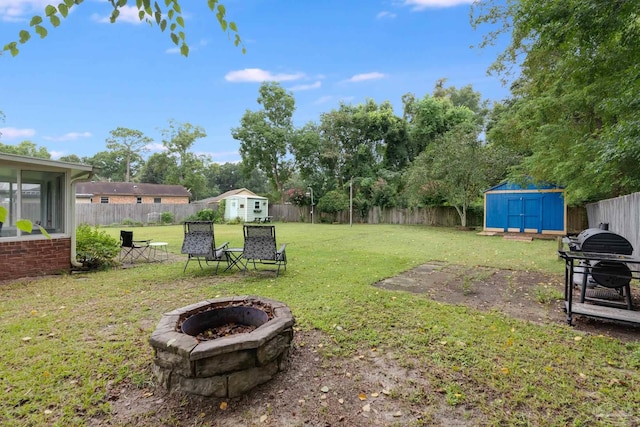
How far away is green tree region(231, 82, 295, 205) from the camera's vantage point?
95.2 ft

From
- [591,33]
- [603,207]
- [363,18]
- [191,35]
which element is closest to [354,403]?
[191,35]

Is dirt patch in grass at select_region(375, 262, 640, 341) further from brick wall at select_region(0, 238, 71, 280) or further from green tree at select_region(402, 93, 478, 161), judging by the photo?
green tree at select_region(402, 93, 478, 161)

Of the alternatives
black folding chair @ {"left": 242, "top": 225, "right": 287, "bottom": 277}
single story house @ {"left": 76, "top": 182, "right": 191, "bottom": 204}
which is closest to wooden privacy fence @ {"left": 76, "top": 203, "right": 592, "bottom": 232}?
single story house @ {"left": 76, "top": 182, "right": 191, "bottom": 204}

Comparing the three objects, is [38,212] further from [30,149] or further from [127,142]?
[30,149]

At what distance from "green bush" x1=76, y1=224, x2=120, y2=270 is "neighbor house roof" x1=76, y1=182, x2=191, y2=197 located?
83.0ft

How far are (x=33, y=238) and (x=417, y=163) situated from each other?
18.0 m

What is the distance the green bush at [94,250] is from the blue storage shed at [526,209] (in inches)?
606

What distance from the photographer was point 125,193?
2906 cm

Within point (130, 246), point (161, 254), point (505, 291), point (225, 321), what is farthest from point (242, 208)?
point (225, 321)

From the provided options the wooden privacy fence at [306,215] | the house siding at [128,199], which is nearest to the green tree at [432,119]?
the wooden privacy fence at [306,215]

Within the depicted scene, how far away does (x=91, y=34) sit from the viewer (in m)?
3.22

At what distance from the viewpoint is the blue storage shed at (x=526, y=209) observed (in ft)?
45.0

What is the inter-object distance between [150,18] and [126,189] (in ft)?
108

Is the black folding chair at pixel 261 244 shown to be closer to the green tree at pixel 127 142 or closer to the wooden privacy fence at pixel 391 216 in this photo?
the wooden privacy fence at pixel 391 216
